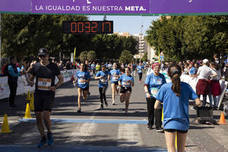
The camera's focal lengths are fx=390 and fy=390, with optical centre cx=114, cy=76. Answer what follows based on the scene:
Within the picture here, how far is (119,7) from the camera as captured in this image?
1318 cm

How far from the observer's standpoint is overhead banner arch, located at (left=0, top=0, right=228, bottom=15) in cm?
1295

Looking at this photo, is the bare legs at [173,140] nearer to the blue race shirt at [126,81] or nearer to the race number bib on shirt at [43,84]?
the race number bib on shirt at [43,84]

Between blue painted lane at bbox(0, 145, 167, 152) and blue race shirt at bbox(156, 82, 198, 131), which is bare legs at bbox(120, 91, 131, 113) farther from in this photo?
blue race shirt at bbox(156, 82, 198, 131)

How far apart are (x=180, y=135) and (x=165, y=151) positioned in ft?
7.56

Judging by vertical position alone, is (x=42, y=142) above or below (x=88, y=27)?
below

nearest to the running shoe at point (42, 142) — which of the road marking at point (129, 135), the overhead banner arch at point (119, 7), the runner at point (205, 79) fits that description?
the road marking at point (129, 135)

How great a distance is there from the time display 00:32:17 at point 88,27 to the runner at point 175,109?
29.5 ft

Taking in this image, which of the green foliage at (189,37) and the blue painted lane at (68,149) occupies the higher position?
the green foliage at (189,37)

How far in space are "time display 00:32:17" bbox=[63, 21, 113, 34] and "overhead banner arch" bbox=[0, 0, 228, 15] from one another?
1.02 metres

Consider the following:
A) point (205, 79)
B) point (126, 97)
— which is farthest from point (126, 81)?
point (205, 79)

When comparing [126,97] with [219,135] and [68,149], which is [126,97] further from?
[68,149]

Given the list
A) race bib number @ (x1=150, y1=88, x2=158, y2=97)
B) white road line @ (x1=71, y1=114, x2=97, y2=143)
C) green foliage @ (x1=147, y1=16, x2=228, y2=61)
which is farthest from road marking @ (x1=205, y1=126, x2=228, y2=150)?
green foliage @ (x1=147, y1=16, x2=228, y2=61)

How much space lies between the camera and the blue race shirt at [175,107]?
5.34m

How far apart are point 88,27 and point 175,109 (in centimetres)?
954
